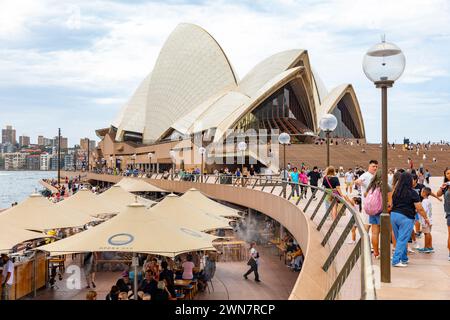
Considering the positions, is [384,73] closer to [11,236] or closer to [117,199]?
[11,236]

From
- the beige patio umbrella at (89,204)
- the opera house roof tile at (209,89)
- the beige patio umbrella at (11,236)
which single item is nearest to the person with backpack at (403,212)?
the beige patio umbrella at (11,236)

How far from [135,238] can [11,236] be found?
320 cm

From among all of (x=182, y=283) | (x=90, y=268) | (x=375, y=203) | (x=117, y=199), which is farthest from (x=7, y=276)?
(x=117, y=199)

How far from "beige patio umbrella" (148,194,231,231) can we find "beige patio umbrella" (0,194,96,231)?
2.25m

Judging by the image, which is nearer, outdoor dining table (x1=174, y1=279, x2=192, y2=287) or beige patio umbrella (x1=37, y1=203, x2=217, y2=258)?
beige patio umbrella (x1=37, y1=203, x2=217, y2=258)

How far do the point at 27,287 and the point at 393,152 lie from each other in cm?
3862

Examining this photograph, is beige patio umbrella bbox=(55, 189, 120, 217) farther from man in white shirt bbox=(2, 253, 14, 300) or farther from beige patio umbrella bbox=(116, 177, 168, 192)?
beige patio umbrella bbox=(116, 177, 168, 192)

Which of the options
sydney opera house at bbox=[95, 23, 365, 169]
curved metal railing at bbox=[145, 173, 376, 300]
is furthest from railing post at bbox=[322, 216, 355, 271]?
sydney opera house at bbox=[95, 23, 365, 169]

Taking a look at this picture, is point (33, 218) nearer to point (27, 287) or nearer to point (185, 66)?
point (27, 287)

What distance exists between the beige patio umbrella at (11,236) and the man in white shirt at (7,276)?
336mm

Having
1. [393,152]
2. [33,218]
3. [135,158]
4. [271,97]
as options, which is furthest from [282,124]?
[33,218]

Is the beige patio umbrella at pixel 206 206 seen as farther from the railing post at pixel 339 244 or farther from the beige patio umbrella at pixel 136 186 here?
the beige patio umbrella at pixel 136 186

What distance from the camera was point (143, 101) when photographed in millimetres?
72250

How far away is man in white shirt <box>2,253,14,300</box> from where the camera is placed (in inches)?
387
